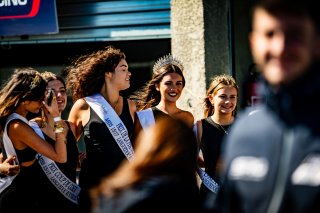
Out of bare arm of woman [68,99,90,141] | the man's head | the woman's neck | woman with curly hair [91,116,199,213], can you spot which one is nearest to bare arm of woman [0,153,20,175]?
bare arm of woman [68,99,90,141]

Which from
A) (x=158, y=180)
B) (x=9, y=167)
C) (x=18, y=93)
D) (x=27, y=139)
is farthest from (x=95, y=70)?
(x=158, y=180)

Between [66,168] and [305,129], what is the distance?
3294 mm

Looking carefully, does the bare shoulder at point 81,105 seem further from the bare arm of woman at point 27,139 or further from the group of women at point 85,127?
the bare arm of woman at point 27,139

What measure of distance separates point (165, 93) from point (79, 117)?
0.76 m

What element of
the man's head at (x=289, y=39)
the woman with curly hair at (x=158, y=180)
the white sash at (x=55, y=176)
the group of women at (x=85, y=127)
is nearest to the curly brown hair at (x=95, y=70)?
the group of women at (x=85, y=127)

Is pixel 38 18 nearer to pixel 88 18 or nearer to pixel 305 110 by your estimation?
pixel 88 18

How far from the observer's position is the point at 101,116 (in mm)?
4871

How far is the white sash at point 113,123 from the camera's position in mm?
4863

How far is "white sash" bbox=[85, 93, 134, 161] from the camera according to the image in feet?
16.0

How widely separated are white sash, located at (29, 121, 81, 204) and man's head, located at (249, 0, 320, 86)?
3.10 metres

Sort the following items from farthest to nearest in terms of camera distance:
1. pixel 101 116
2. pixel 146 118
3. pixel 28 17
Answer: pixel 28 17, pixel 146 118, pixel 101 116

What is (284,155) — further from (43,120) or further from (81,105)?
(81,105)

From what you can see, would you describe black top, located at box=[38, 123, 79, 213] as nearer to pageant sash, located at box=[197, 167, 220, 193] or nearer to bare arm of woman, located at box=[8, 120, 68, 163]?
bare arm of woman, located at box=[8, 120, 68, 163]

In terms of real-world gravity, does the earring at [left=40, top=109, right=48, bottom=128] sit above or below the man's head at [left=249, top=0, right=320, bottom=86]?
below
